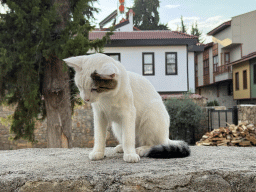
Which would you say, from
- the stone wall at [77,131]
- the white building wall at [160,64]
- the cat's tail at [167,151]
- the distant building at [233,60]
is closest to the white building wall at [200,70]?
the distant building at [233,60]

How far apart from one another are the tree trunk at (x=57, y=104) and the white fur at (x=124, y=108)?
9.98ft

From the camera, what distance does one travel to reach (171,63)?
1366 centimetres

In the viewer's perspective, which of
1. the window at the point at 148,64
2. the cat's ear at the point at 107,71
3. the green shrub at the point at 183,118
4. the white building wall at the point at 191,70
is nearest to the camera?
the cat's ear at the point at 107,71

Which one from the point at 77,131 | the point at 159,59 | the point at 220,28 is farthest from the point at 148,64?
the point at 220,28

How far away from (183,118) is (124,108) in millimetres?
8448

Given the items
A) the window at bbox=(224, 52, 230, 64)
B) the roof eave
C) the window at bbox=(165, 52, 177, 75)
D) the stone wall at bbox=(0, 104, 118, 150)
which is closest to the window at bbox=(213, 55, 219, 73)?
the window at bbox=(224, 52, 230, 64)

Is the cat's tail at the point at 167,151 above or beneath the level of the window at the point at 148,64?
beneath

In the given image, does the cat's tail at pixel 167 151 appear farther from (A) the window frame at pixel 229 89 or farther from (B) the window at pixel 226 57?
(A) the window frame at pixel 229 89

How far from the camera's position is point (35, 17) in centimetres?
509

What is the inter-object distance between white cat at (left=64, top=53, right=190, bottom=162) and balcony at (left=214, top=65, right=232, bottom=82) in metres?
18.3

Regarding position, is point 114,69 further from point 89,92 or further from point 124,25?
point 124,25

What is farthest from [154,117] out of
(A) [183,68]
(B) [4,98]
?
(A) [183,68]

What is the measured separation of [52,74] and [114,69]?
3886mm

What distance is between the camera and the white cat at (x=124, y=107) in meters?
1.86
